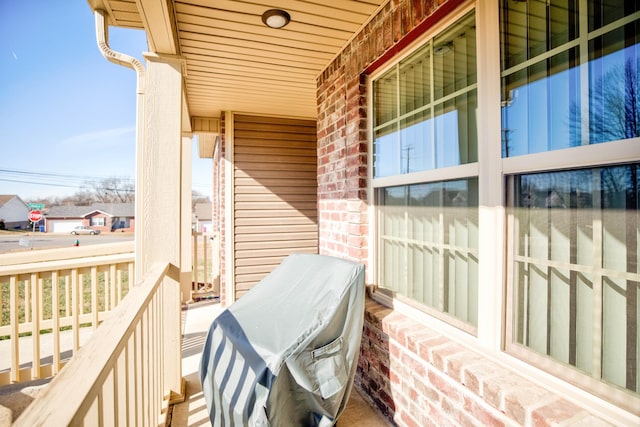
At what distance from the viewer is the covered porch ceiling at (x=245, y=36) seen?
2.02 metres

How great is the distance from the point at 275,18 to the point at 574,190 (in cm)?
194

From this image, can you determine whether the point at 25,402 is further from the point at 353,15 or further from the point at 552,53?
the point at 552,53

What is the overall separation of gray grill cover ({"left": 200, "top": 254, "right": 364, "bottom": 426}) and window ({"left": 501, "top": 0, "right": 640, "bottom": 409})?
0.74 metres

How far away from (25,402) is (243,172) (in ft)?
9.99

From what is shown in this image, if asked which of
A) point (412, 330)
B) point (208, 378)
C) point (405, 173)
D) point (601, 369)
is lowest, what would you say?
point (208, 378)

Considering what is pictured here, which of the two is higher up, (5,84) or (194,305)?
(5,84)

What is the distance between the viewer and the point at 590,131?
42.2 inches

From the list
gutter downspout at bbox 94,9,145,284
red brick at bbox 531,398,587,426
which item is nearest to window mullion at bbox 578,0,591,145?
red brick at bbox 531,398,587,426

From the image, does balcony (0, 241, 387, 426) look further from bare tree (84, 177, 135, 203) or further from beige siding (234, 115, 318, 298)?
bare tree (84, 177, 135, 203)

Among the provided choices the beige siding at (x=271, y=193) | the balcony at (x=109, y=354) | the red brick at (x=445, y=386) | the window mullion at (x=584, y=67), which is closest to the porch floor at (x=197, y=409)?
the balcony at (x=109, y=354)

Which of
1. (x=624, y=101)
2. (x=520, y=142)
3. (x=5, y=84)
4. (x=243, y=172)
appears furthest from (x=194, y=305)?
(x=5, y=84)

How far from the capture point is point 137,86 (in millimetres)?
2680

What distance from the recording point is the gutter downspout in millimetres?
2289

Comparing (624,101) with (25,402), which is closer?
(624,101)
